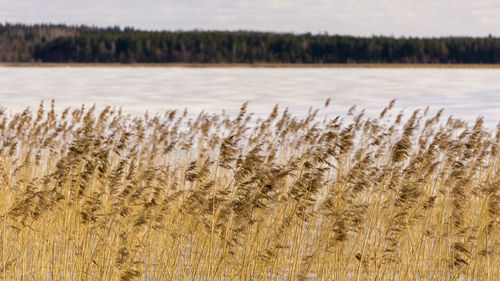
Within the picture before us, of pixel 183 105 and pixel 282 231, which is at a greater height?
pixel 282 231

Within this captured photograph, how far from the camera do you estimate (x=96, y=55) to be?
357 feet

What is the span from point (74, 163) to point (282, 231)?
237 cm

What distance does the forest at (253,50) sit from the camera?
105125 millimetres

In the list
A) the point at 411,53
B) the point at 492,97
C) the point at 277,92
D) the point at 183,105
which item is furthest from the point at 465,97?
the point at 411,53

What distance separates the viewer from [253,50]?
109 m

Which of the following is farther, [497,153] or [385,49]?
[385,49]

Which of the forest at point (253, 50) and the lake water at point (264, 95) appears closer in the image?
the lake water at point (264, 95)

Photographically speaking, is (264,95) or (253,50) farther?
(253,50)

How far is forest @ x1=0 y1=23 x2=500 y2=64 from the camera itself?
105 meters

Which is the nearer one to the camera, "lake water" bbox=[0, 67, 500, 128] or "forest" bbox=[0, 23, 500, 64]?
"lake water" bbox=[0, 67, 500, 128]

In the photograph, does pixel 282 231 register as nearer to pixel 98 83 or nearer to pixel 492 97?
pixel 492 97

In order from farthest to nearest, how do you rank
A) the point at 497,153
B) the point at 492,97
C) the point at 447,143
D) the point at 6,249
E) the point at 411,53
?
the point at 411,53, the point at 492,97, the point at 497,153, the point at 447,143, the point at 6,249

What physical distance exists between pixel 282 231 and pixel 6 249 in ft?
10.6

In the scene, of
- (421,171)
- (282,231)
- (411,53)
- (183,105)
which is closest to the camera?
(282,231)
